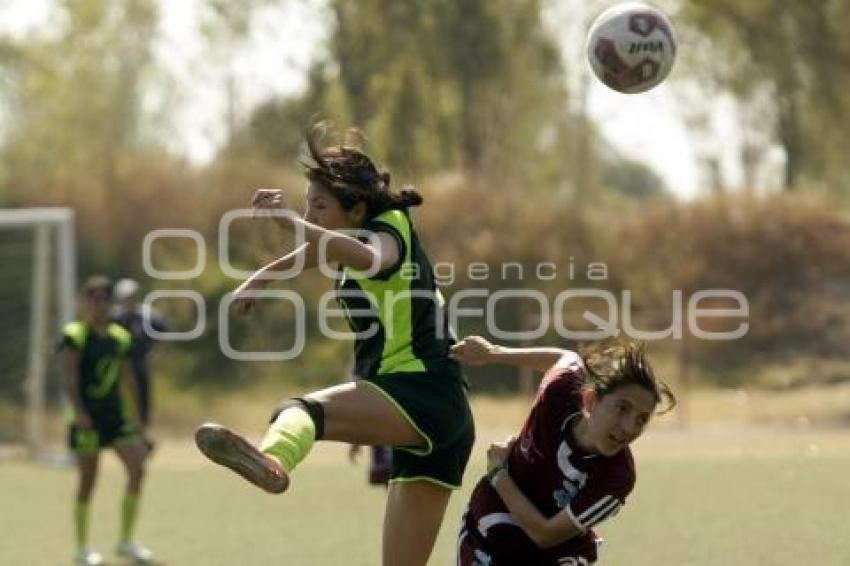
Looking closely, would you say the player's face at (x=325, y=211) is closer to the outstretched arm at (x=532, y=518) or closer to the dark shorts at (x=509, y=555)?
the outstretched arm at (x=532, y=518)

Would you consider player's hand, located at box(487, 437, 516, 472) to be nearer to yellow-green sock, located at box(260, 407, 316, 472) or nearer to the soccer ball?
yellow-green sock, located at box(260, 407, 316, 472)

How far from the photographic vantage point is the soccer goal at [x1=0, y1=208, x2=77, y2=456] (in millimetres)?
22984

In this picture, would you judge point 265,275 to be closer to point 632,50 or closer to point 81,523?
point 632,50

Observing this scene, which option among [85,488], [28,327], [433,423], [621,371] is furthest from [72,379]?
[28,327]

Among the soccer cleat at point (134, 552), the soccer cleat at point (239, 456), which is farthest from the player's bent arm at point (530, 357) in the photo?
the soccer cleat at point (134, 552)

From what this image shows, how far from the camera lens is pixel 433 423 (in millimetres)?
6441

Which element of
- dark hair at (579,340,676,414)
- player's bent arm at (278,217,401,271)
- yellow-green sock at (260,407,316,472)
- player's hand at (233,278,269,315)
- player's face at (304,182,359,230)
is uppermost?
player's face at (304,182,359,230)

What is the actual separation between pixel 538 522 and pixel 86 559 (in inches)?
244

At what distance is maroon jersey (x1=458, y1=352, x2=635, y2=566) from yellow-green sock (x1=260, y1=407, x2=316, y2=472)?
693 millimetres

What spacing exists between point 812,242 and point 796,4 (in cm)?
471

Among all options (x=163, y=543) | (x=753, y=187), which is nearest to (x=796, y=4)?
(x=753, y=187)

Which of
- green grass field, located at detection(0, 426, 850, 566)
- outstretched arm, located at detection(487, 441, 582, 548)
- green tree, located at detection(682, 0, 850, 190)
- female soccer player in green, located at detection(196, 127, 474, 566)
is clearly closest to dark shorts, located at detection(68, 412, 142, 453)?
green grass field, located at detection(0, 426, 850, 566)

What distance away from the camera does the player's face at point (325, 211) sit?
256 inches

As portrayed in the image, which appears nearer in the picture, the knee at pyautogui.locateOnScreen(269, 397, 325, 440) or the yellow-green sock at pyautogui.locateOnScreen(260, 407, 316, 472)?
the yellow-green sock at pyautogui.locateOnScreen(260, 407, 316, 472)
